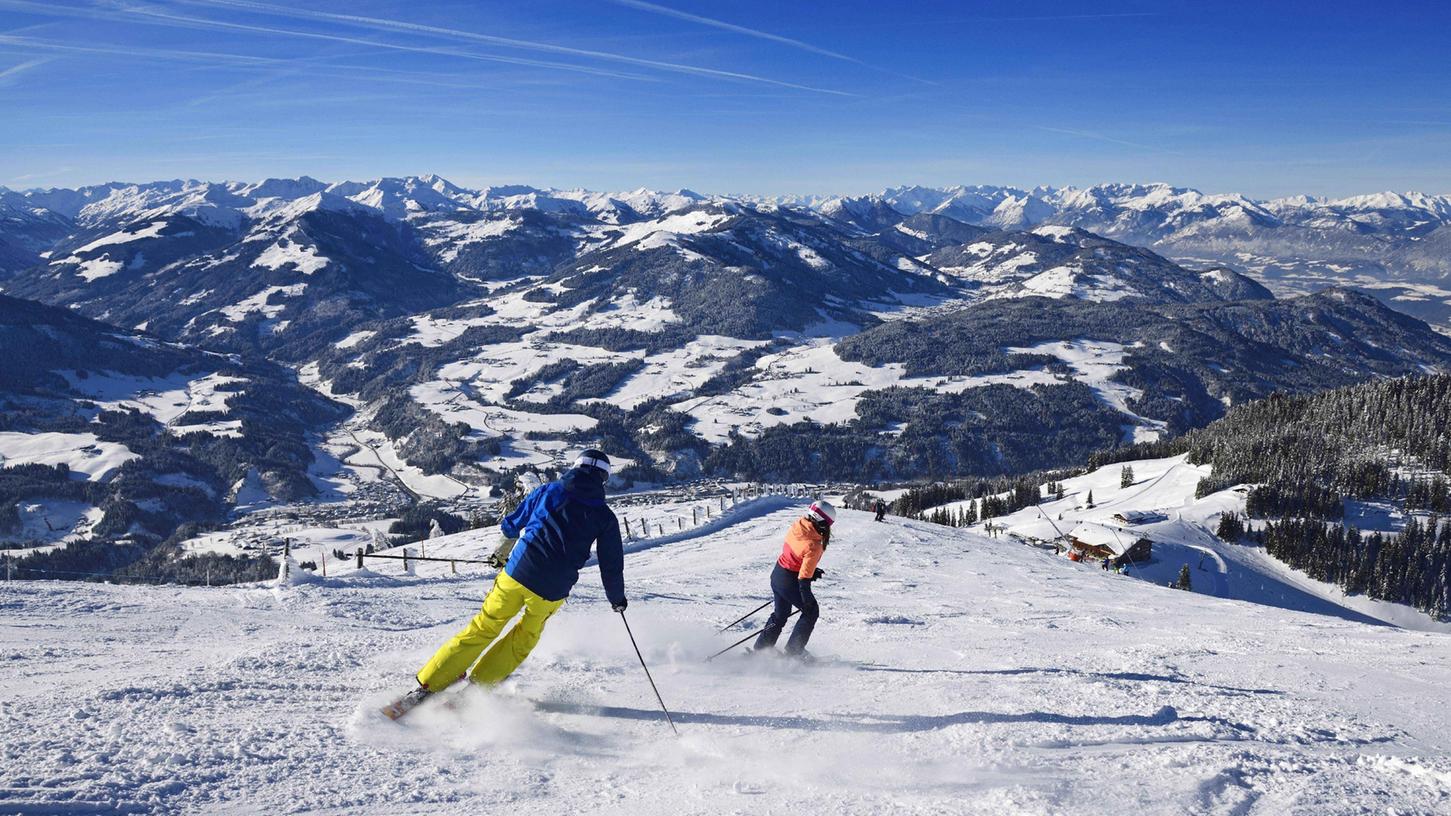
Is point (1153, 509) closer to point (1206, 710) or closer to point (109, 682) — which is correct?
point (1206, 710)

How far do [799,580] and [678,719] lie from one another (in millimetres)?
3488

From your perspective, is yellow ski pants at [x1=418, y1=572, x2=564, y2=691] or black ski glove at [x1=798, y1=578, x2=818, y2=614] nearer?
yellow ski pants at [x1=418, y1=572, x2=564, y2=691]

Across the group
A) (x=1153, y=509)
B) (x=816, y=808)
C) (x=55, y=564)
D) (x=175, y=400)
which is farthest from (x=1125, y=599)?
(x=175, y=400)

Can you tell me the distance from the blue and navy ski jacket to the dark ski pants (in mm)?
3236

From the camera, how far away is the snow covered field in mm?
5867

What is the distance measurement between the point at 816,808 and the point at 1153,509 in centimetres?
7274

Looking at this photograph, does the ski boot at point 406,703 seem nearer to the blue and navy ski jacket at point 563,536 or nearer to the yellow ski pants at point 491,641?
the yellow ski pants at point 491,641

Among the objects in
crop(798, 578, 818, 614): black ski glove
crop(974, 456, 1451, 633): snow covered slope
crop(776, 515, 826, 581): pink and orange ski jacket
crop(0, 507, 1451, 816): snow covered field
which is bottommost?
crop(974, 456, 1451, 633): snow covered slope

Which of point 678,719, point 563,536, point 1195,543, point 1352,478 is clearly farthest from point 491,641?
point 1352,478

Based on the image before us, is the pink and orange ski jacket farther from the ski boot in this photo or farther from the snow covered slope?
the snow covered slope

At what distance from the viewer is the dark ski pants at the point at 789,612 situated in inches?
415

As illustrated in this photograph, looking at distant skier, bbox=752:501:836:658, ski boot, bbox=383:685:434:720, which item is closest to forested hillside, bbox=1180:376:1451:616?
distant skier, bbox=752:501:836:658

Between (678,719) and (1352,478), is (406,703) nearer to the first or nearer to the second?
(678,719)

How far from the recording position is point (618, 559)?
26.6 ft
